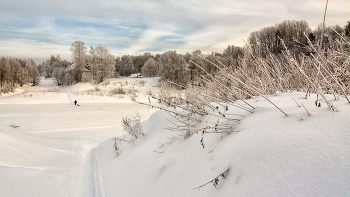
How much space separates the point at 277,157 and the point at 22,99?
22.8 metres

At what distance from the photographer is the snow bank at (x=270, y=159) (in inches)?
33.3

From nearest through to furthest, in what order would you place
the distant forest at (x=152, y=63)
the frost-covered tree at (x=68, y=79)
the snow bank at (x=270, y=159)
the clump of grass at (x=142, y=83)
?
the snow bank at (x=270, y=159), the distant forest at (x=152, y=63), the clump of grass at (x=142, y=83), the frost-covered tree at (x=68, y=79)

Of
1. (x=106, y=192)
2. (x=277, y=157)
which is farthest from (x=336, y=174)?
(x=106, y=192)

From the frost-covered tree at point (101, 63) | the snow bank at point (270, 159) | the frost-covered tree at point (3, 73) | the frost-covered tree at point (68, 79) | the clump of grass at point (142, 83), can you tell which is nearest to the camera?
the snow bank at point (270, 159)

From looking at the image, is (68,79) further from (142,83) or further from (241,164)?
(241,164)

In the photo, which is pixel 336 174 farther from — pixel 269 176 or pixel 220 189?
pixel 220 189

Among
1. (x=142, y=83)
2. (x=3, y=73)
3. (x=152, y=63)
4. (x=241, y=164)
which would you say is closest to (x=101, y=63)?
(x=142, y=83)

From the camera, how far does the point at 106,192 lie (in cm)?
239

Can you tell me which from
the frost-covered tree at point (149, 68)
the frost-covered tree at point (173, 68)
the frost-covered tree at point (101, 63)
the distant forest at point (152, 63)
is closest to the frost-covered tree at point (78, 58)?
the distant forest at point (152, 63)

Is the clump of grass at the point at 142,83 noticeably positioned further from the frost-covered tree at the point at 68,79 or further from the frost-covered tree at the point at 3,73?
the frost-covered tree at the point at 68,79

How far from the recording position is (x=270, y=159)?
41.4 inches

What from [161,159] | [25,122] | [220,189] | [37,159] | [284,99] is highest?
[284,99]

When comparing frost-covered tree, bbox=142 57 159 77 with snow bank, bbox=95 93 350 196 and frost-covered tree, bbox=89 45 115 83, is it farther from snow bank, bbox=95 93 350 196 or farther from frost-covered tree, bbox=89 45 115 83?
snow bank, bbox=95 93 350 196

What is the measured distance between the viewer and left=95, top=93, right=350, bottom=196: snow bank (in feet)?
2.77
